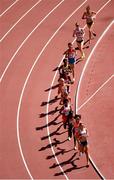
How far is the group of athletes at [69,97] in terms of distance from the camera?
67.6 ft

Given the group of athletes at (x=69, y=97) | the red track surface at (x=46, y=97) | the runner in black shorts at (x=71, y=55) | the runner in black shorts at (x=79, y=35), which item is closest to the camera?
the group of athletes at (x=69, y=97)

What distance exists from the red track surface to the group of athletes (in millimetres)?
479

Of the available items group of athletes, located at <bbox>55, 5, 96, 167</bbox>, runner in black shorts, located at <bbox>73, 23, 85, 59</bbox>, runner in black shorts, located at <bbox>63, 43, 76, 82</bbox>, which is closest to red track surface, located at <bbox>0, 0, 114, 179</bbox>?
group of athletes, located at <bbox>55, 5, 96, 167</bbox>

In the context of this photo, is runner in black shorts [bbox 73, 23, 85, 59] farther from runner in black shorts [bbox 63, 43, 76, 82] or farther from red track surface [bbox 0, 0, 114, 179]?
runner in black shorts [bbox 63, 43, 76, 82]

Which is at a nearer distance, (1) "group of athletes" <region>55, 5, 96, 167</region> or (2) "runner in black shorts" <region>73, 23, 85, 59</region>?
(1) "group of athletes" <region>55, 5, 96, 167</region>

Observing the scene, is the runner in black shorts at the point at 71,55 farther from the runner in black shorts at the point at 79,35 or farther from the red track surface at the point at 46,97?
the runner in black shorts at the point at 79,35

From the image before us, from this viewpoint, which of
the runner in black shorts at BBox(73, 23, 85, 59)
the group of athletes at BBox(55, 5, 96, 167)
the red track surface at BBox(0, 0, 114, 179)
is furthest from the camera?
the runner in black shorts at BBox(73, 23, 85, 59)

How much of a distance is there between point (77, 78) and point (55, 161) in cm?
567

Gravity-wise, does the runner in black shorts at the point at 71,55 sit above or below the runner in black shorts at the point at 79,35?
below

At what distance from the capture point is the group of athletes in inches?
811

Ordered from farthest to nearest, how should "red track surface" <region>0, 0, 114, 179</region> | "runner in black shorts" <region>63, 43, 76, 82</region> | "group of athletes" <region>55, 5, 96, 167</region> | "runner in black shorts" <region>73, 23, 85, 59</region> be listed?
"runner in black shorts" <region>73, 23, 85, 59</region> → "runner in black shorts" <region>63, 43, 76, 82</region> → "red track surface" <region>0, 0, 114, 179</region> → "group of athletes" <region>55, 5, 96, 167</region>

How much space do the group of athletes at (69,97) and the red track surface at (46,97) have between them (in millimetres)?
479

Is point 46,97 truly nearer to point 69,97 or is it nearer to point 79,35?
point 69,97

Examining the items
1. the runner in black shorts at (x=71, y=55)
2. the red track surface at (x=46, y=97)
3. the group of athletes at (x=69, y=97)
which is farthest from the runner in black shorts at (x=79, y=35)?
the runner in black shorts at (x=71, y=55)
